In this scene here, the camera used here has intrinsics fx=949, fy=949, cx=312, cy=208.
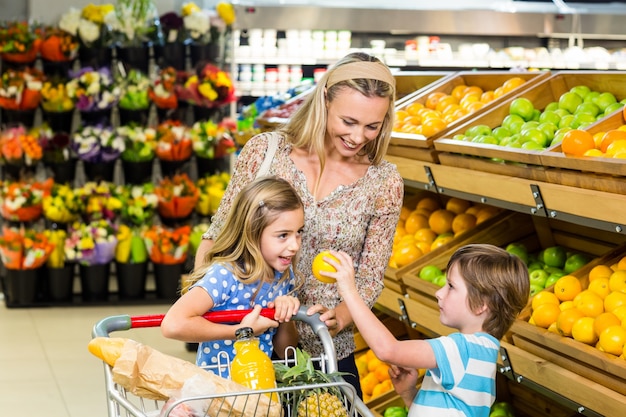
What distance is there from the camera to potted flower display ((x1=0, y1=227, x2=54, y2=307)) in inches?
271

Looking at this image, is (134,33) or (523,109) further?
(134,33)

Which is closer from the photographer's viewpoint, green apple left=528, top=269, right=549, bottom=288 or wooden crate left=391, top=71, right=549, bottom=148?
green apple left=528, top=269, right=549, bottom=288

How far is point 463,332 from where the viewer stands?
227 centimetres

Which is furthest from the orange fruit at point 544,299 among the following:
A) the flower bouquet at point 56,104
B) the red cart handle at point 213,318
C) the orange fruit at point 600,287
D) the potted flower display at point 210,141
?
the flower bouquet at point 56,104

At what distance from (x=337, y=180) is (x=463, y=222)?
5.48 feet

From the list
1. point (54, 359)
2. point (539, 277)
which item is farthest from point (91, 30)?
point (539, 277)

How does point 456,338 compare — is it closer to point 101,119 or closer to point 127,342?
point 127,342

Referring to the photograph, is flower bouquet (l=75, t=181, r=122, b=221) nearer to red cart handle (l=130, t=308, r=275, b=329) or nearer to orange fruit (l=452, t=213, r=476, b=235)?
orange fruit (l=452, t=213, r=476, b=235)

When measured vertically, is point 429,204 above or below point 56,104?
below

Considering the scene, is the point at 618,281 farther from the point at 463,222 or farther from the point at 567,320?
the point at 463,222

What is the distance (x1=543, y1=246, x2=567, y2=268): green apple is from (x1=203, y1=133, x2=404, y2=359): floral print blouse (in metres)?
1.23

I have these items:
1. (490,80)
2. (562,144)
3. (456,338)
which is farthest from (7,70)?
(456,338)

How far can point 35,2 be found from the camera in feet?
24.4

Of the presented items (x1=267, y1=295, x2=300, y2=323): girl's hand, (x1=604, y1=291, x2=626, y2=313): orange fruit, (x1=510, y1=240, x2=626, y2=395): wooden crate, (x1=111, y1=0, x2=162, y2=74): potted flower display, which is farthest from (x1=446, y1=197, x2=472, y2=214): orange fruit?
(x1=111, y1=0, x2=162, y2=74): potted flower display
